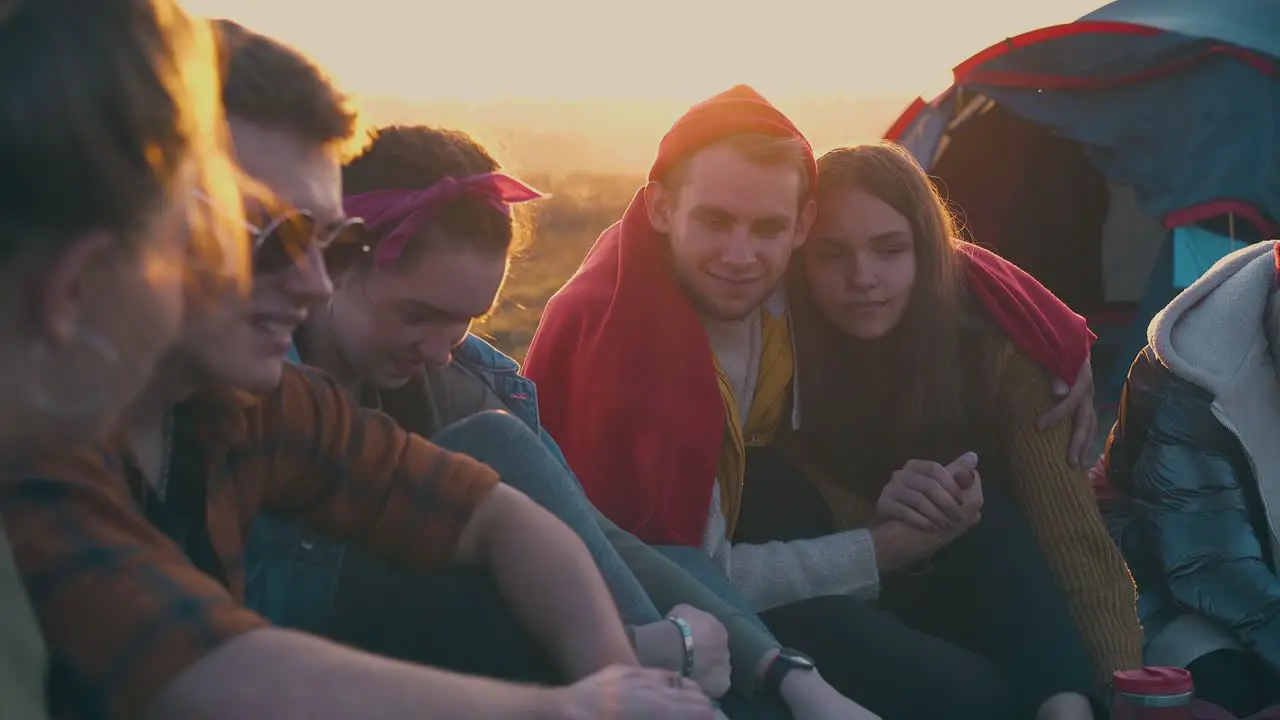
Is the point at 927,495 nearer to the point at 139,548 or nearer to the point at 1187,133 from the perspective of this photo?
the point at 139,548

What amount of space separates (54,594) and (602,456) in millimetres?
1332

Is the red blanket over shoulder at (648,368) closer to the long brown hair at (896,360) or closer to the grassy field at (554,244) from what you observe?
the long brown hair at (896,360)

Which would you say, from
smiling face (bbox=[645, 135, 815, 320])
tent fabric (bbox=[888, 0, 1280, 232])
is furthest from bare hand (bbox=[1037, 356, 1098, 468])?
tent fabric (bbox=[888, 0, 1280, 232])

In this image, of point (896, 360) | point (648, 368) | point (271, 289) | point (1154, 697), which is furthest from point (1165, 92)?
point (271, 289)

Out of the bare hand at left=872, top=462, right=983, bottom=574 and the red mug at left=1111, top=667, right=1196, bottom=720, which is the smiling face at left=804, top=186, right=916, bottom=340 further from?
the red mug at left=1111, top=667, right=1196, bottom=720

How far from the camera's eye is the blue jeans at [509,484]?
171 centimetres

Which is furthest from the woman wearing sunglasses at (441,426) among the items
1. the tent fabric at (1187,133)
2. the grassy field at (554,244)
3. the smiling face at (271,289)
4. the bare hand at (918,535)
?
the grassy field at (554,244)

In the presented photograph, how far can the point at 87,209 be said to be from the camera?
874 millimetres

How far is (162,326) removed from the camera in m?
0.98

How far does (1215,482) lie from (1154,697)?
746 mm

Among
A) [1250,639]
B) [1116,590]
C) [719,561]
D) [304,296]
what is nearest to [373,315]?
[304,296]

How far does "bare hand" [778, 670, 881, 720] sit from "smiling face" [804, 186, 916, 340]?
2.79 ft

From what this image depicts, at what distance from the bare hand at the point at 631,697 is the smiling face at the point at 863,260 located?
115 centimetres

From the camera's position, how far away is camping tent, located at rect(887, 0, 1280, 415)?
4781mm
